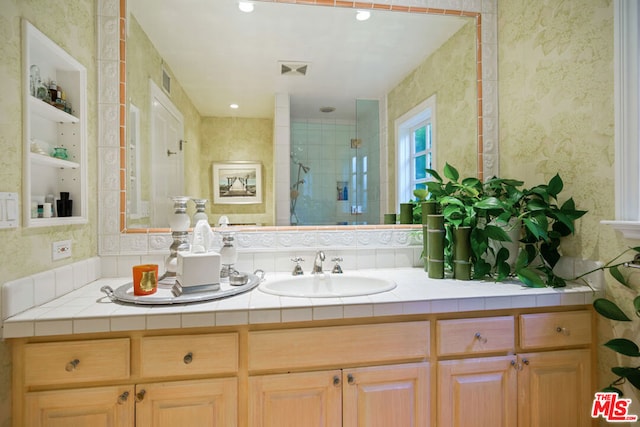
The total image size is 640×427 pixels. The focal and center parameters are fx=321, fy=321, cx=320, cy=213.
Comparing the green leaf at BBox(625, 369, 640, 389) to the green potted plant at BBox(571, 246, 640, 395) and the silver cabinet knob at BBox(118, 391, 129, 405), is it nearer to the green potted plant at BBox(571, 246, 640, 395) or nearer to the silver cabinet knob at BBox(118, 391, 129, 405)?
the green potted plant at BBox(571, 246, 640, 395)

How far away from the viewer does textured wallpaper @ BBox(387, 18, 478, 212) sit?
185cm

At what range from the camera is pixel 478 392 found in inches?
48.4

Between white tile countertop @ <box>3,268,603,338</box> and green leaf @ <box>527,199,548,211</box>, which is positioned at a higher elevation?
green leaf @ <box>527,199,548,211</box>

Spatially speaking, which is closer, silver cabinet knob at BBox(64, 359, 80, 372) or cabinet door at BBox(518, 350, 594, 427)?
silver cabinet knob at BBox(64, 359, 80, 372)

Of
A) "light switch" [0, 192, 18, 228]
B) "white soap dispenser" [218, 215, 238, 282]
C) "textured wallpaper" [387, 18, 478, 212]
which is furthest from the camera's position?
"textured wallpaper" [387, 18, 478, 212]

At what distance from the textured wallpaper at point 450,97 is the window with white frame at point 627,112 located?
0.67 meters

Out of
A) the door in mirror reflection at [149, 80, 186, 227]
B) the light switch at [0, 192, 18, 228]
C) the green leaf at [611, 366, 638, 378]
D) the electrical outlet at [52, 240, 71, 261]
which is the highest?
the door in mirror reflection at [149, 80, 186, 227]

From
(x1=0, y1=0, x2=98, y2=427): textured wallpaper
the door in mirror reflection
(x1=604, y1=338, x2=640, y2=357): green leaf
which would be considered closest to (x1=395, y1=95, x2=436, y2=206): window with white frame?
(x1=604, y1=338, x2=640, y2=357): green leaf

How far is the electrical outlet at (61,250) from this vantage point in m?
1.22

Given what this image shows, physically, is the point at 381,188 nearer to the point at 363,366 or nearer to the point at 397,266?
the point at 397,266

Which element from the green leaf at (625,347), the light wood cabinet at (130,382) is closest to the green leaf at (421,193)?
the green leaf at (625,347)

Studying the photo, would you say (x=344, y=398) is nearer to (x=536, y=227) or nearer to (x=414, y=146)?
(x=536, y=227)

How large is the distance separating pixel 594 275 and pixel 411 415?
965 millimetres

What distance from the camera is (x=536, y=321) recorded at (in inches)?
49.8
